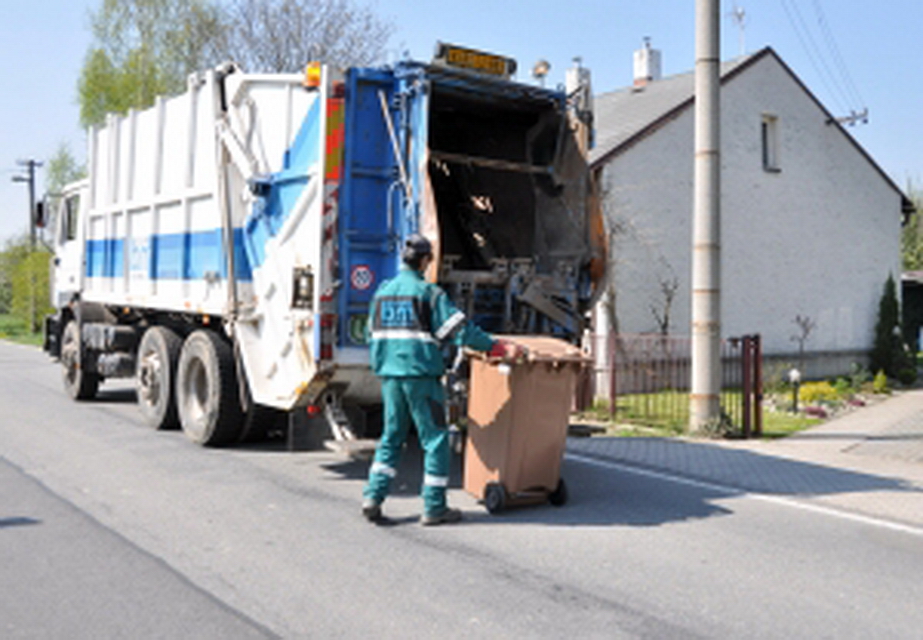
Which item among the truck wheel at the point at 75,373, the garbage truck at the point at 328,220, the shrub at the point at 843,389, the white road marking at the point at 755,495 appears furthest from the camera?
the shrub at the point at 843,389

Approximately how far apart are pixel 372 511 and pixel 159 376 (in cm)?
429

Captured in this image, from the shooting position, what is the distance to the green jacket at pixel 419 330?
5.82 meters

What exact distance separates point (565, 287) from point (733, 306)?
1102 centimetres

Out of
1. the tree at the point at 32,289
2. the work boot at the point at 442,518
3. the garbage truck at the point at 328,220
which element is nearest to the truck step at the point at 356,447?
the garbage truck at the point at 328,220

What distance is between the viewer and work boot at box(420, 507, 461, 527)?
583 centimetres

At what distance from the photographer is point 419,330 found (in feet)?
19.1

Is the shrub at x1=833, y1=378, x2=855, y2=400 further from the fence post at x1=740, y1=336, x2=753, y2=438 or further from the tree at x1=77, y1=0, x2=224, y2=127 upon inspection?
the tree at x1=77, y1=0, x2=224, y2=127

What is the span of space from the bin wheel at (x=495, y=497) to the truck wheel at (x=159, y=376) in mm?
4203

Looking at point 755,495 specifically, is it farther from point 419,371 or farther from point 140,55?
point 140,55

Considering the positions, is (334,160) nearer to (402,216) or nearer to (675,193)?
(402,216)

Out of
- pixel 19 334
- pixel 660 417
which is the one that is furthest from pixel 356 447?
pixel 19 334

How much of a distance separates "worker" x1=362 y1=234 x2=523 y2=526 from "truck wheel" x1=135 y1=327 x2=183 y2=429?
3.96 meters

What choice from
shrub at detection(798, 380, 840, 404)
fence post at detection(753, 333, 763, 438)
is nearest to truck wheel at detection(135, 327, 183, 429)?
fence post at detection(753, 333, 763, 438)

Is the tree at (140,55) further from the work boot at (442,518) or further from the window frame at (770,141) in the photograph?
the work boot at (442,518)
